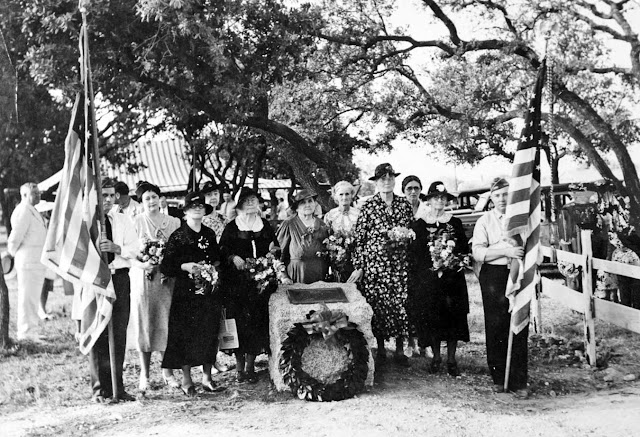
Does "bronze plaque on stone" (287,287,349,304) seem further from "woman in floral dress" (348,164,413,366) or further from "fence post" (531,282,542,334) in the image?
"fence post" (531,282,542,334)

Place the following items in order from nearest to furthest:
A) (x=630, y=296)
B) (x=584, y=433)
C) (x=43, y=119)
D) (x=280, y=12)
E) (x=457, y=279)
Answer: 1. (x=584, y=433)
2. (x=457, y=279)
3. (x=630, y=296)
4. (x=280, y=12)
5. (x=43, y=119)

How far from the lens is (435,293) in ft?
21.3

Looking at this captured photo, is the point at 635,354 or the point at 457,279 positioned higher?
the point at 457,279

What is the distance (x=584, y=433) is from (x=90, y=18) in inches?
278

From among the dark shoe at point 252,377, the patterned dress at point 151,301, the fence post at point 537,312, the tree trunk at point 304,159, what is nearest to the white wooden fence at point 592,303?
the fence post at point 537,312

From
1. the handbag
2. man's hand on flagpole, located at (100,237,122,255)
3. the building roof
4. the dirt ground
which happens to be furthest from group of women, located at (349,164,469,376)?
the building roof

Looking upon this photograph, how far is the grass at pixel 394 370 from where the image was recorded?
19.6ft

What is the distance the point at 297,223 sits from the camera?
6.61m

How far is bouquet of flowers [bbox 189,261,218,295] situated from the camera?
578cm

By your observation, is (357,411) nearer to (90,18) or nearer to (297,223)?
(297,223)

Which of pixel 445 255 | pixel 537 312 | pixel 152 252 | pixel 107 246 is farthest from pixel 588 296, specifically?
pixel 107 246

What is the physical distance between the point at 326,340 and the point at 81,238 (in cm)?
235

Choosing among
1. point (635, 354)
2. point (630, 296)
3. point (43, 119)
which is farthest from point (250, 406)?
point (43, 119)

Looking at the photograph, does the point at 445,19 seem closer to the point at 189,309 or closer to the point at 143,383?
the point at 189,309
